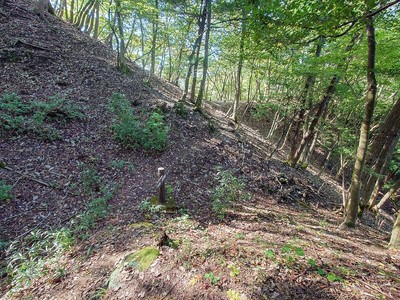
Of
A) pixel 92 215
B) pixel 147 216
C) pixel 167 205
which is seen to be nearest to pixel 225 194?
pixel 167 205

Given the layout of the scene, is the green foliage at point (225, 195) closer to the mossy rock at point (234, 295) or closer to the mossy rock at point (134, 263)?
the mossy rock at point (134, 263)

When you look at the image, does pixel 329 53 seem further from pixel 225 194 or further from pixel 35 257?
pixel 35 257

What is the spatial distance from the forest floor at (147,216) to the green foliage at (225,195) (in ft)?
0.23

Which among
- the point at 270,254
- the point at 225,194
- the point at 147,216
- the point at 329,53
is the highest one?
the point at 329,53

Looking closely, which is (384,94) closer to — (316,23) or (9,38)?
(316,23)

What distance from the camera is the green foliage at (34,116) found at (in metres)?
6.46

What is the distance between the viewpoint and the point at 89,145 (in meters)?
7.02

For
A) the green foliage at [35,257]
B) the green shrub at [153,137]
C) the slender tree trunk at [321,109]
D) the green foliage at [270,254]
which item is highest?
the slender tree trunk at [321,109]

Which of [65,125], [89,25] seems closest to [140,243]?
[65,125]

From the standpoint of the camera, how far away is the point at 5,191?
4914mm

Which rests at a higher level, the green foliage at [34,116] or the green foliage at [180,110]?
the green foliage at [180,110]

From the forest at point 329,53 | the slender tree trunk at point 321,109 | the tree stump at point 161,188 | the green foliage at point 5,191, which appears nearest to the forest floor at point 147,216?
the green foliage at point 5,191

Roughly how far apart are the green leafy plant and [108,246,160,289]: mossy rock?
219 cm

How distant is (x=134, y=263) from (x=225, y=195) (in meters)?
3.55
